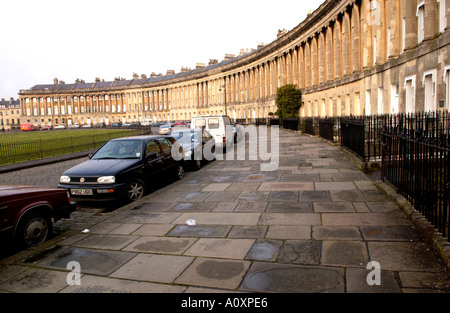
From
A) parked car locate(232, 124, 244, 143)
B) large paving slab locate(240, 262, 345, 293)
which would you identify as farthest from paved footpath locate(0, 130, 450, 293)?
parked car locate(232, 124, 244, 143)

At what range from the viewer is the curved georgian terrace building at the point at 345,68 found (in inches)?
581

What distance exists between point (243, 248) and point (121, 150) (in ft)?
20.4

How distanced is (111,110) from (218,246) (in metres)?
130

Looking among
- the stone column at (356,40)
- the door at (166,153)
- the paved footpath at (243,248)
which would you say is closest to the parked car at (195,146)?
the door at (166,153)

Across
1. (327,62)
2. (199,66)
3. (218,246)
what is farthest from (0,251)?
(199,66)

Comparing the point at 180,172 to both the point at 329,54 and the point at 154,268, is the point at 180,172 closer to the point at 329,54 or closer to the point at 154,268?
the point at 154,268

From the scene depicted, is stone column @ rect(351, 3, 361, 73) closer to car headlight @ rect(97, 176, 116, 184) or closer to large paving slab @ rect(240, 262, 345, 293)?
A: car headlight @ rect(97, 176, 116, 184)

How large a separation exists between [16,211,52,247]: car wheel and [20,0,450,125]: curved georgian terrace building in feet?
43.0

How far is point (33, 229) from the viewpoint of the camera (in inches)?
246

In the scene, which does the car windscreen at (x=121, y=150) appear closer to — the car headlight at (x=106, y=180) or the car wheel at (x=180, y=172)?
the car headlight at (x=106, y=180)

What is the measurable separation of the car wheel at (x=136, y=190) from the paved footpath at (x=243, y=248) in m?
0.32

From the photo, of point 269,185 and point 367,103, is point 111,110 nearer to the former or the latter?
point 367,103

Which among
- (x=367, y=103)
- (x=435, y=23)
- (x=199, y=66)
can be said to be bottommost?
(x=367, y=103)

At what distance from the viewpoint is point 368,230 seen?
19.5ft
